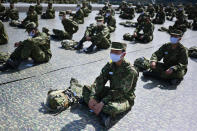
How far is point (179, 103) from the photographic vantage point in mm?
4621

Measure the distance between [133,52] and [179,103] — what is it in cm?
392

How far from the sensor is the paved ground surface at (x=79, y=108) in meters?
3.63

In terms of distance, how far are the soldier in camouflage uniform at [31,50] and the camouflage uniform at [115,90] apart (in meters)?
2.50

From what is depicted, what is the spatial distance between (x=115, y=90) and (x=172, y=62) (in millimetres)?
2606

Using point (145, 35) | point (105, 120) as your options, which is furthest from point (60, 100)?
point (145, 35)

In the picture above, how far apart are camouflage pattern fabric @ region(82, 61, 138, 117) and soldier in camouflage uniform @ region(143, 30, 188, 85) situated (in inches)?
73.2

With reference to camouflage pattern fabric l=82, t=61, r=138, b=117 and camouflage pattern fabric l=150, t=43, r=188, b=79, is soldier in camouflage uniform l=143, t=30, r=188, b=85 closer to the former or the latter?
camouflage pattern fabric l=150, t=43, r=188, b=79

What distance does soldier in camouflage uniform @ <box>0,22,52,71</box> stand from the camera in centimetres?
571

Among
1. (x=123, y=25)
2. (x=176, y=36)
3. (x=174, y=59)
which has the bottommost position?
(x=123, y=25)

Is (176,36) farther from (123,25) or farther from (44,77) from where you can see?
(123,25)

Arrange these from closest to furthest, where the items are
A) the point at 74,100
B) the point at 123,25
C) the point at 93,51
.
→ the point at 74,100
the point at 93,51
the point at 123,25

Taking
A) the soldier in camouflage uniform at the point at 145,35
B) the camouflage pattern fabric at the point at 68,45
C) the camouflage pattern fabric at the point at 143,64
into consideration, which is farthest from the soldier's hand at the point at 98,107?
the soldier in camouflage uniform at the point at 145,35

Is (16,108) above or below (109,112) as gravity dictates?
below

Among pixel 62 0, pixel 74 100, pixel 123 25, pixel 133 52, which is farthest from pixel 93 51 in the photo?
pixel 62 0
